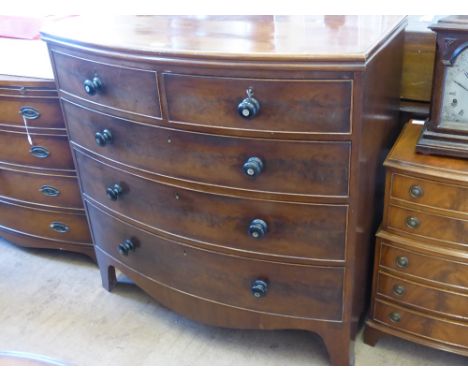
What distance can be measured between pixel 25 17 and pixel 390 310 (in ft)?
5.94

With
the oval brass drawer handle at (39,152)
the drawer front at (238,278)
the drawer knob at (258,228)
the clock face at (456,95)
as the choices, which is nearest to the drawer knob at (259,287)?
the drawer front at (238,278)

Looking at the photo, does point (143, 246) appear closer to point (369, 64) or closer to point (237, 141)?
point (237, 141)

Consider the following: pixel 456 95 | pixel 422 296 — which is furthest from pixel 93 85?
pixel 422 296

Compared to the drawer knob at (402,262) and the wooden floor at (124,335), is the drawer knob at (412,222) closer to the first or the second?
the drawer knob at (402,262)

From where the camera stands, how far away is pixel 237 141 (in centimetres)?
119

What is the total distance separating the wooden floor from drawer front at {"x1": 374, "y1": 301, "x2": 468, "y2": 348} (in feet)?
0.41

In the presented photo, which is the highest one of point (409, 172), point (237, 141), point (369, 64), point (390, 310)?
point (369, 64)

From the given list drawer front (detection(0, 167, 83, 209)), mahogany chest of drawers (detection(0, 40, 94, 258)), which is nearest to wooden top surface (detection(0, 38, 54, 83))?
mahogany chest of drawers (detection(0, 40, 94, 258))

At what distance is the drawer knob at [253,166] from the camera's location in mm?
1183

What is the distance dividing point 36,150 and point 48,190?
16 cm

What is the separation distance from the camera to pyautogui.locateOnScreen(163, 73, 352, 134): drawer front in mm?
1070

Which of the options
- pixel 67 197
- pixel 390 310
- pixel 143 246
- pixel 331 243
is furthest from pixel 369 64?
pixel 67 197

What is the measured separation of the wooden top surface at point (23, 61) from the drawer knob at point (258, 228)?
0.87 m
